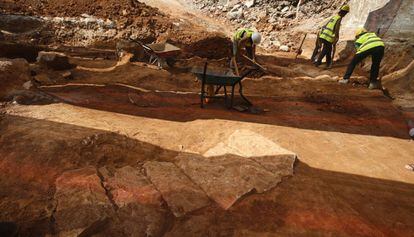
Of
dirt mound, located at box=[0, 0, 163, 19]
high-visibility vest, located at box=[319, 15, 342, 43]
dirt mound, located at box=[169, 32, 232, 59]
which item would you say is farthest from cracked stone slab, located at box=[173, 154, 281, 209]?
dirt mound, located at box=[0, 0, 163, 19]

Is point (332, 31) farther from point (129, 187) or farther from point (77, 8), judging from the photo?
point (77, 8)

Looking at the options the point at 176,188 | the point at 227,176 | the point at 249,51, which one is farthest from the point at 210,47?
the point at 176,188

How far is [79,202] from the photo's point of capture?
7.88 feet

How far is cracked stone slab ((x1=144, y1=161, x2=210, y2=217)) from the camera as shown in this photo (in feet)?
8.33

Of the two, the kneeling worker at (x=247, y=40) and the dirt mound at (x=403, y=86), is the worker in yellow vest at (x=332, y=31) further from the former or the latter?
the kneeling worker at (x=247, y=40)

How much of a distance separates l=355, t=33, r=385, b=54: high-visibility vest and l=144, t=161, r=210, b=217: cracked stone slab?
600 cm

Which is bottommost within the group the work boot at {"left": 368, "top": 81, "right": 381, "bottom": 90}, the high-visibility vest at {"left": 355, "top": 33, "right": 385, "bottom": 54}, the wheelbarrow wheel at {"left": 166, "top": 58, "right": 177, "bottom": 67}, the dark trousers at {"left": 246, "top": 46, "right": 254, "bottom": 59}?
the wheelbarrow wheel at {"left": 166, "top": 58, "right": 177, "bottom": 67}

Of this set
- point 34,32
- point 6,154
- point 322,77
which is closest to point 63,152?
point 6,154

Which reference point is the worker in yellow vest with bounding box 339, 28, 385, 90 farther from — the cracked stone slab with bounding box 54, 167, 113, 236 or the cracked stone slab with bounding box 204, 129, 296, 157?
the cracked stone slab with bounding box 54, 167, 113, 236

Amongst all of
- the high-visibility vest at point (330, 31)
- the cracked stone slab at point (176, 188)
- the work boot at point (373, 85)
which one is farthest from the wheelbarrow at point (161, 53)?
the cracked stone slab at point (176, 188)

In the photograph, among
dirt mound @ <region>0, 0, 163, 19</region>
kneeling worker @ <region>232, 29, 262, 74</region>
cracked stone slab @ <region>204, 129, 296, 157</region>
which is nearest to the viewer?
cracked stone slab @ <region>204, 129, 296, 157</region>

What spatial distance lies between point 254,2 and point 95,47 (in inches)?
369

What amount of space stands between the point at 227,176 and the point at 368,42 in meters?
5.83

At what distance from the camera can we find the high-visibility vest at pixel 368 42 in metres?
6.66
